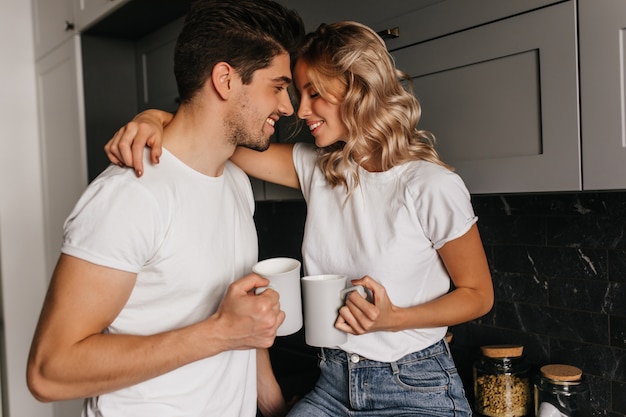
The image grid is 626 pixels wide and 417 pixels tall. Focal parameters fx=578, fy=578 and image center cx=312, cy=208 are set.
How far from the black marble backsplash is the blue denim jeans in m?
0.38

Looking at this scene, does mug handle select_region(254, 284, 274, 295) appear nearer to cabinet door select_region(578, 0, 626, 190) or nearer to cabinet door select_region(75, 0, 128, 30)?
cabinet door select_region(578, 0, 626, 190)

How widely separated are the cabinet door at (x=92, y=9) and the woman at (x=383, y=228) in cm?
91

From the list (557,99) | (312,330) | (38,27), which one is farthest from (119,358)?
(38,27)

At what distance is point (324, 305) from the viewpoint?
970 millimetres

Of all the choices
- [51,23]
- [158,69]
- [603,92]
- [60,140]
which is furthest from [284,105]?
[51,23]

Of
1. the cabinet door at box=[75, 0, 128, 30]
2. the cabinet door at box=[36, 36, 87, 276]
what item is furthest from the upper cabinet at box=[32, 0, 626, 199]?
the cabinet door at box=[36, 36, 87, 276]

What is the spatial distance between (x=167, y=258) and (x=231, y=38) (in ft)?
1.41

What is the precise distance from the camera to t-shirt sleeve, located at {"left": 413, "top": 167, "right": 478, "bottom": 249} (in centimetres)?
104

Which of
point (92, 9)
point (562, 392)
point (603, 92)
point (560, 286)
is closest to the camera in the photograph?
point (603, 92)

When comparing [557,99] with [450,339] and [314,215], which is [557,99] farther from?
[450,339]

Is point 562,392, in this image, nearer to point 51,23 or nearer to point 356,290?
point 356,290

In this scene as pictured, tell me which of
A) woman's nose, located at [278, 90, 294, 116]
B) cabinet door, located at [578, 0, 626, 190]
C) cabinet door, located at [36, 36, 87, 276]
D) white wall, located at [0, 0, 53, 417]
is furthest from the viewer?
white wall, located at [0, 0, 53, 417]

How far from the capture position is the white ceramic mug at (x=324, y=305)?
96 cm

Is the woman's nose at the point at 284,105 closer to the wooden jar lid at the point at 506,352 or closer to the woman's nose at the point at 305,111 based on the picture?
the woman's nose at the point at 305,111
